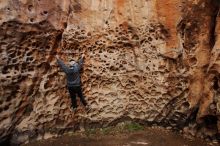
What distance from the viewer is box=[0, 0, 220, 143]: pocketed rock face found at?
7418mm

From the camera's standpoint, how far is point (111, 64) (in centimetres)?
802

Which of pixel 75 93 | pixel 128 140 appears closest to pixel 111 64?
pixel 75 93

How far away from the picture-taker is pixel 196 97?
777 cm

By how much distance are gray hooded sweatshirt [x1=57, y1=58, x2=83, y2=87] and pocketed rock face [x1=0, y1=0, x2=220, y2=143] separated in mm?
183

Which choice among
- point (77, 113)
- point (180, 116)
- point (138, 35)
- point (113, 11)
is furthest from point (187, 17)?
point (77, 113)

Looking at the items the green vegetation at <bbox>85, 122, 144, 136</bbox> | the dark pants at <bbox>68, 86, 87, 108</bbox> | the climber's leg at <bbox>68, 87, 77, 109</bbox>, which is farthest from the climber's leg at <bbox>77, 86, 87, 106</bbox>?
the green vegetation at <bbox>85, 122, 144, 136</bbox>

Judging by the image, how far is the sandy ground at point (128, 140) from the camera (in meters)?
7.56

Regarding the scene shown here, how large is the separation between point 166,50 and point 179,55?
308 mm

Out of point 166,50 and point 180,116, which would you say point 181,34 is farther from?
point 180,116

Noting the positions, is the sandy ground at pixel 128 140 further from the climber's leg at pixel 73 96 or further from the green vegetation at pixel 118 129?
the climber's leg at pixel 73 96

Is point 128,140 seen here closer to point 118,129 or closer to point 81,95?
point 118,129

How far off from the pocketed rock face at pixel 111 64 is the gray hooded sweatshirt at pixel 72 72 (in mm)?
183

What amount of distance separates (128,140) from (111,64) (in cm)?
174

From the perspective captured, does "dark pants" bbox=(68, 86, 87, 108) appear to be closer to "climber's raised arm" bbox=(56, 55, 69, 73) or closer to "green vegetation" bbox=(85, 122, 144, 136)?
"climber's raised arm" bbox=(56, 55, 69, 73)
